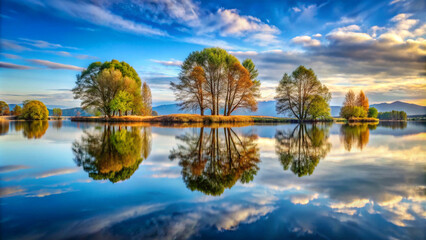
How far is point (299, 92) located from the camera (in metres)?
43.8

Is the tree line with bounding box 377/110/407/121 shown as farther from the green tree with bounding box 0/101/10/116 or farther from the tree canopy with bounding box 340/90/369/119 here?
the green tree with bounding box 0/101/10/116

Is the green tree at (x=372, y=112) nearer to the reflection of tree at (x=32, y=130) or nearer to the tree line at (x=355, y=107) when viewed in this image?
the tree line at (x=355, y=107)

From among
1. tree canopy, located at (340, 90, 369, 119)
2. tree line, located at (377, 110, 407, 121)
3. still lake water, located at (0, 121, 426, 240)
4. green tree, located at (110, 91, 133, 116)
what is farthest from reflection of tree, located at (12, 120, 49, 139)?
tree line, located at (377, 110, 407, 121)

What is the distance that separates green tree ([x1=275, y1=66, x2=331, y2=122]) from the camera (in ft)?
139

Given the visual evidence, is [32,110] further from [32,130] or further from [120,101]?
[32,130]

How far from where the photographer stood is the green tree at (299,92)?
42.4m

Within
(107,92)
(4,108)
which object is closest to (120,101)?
(107,92)

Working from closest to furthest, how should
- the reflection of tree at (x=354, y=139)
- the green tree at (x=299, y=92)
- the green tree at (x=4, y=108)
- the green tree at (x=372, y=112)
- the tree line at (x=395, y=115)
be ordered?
the reflection of tree at (x=354, y=139) → the green tree at (x=299, y=92) → the green tree at (x=4, y=108) → the green tree at (x=372, y=112) → the tree line at (x=395, y=115)

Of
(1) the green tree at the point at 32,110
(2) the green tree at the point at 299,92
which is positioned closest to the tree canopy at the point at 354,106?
(2) the green tree at the point at 299,92

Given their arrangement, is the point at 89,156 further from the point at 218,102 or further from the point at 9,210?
the point at 218,102

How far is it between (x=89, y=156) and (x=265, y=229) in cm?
644

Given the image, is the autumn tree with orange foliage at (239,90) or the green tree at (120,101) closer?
the autumn tree with orange foliage at (239,90)

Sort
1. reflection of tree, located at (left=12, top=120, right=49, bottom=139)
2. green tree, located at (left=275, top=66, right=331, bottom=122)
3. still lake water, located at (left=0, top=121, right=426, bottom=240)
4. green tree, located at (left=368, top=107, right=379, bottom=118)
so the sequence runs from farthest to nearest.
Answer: green tree, located at (left=368, top=107, right=379, bottom=118)
green tree, located at (left=275, top=66, right=331, bottom=122)
reflection of tree, located at (left=12, top=120, right=49, bottom=139)
still lake water, located at (left=0, top=121, right=426, bottom=240)

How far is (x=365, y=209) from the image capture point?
329 centimetres
